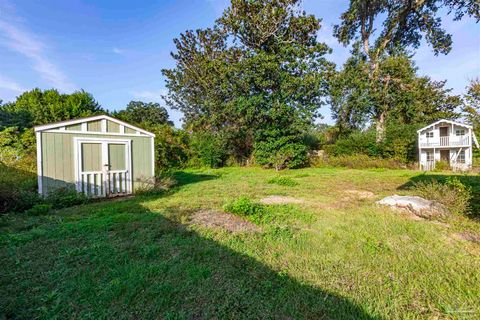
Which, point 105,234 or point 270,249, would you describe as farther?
point 105,234

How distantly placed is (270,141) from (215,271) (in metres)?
14.3

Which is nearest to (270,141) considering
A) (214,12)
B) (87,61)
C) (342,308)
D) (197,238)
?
(214,12)

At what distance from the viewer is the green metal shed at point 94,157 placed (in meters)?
5.87

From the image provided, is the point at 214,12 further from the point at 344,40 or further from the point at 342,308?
the point at 342,308

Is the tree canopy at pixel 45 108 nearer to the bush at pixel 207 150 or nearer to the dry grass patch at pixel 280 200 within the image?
the bush at pixel 207 150

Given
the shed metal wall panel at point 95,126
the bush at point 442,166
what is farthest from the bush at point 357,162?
the shed metal wall panel at point 95,126

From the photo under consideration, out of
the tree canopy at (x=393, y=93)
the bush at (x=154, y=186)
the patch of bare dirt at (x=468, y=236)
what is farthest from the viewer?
the tree canopy at (x=393, y=93)

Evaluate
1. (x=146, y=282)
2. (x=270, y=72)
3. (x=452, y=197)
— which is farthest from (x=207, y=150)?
(x=146, y=282)

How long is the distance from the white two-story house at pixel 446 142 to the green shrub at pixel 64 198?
1973 centimetres

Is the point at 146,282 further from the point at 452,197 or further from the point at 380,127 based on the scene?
the point at 380,127

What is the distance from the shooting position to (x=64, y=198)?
218 inches

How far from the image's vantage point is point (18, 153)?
32.0 feet

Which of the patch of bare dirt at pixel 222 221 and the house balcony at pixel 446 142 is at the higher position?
the house balcony at pixel 446 142

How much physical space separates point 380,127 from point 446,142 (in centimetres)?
446
